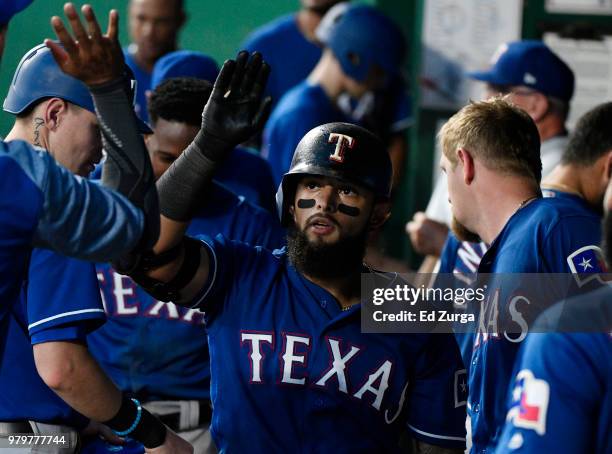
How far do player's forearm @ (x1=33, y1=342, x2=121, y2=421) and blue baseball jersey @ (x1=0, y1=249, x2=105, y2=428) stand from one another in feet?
0.12

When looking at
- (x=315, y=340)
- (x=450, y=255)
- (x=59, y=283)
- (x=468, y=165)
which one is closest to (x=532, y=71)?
(x=450, y=255)

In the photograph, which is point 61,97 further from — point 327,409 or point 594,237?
point 594,237

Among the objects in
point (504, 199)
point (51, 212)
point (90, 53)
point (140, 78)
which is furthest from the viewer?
point (140, 78)

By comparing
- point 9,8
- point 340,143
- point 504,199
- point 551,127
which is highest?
point 9,8

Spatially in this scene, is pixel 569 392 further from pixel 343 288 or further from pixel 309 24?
pixel 309 24

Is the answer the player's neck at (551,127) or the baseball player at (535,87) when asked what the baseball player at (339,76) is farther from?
the player's neck at (551,127)

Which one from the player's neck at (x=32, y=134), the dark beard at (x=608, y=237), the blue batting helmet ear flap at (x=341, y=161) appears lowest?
the blue batting helmet ear flap at (x=341, y=161)

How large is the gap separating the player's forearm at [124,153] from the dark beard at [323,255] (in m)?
0.95

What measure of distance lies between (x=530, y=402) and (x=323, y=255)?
1.32 m

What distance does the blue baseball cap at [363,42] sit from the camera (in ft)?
22.2

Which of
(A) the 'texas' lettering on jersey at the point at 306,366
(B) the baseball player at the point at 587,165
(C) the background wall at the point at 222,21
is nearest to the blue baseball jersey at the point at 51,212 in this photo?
(A) the 'texas' lettering on jersey at the point at 306,366

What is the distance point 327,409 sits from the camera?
3.39 m

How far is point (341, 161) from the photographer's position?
3.52 m

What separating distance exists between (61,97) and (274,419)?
1143 millimetres
